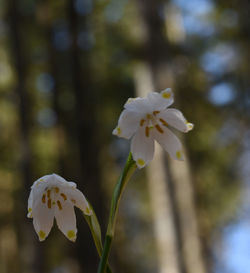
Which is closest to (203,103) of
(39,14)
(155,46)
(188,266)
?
(39,14)

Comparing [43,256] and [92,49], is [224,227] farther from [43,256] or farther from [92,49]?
[43,256]

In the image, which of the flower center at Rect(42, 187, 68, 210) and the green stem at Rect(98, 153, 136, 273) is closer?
the green stem at Rect(98, 153, 136, 273)

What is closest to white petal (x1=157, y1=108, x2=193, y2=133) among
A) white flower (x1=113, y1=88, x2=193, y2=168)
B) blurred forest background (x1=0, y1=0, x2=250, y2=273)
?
white flower (x1=113, y1=88, x2=193, y2=168)

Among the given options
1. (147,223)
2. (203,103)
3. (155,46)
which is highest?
(155,46)

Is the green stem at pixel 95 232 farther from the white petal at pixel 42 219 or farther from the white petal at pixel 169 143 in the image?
the white petal at pixel 169 143

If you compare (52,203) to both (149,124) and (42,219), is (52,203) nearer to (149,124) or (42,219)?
(42,219)

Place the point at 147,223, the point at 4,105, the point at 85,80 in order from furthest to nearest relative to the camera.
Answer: the point at 147,223, the point at 4,105, the point at 85,80

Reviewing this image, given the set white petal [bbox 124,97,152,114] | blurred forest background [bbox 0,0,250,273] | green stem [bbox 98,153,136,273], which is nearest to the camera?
green stem [bbox 98,153,136,273]

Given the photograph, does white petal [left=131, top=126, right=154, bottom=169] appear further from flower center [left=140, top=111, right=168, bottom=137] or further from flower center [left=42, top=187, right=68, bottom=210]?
flower center [left=42, top=187, right=68, bottom=210]
